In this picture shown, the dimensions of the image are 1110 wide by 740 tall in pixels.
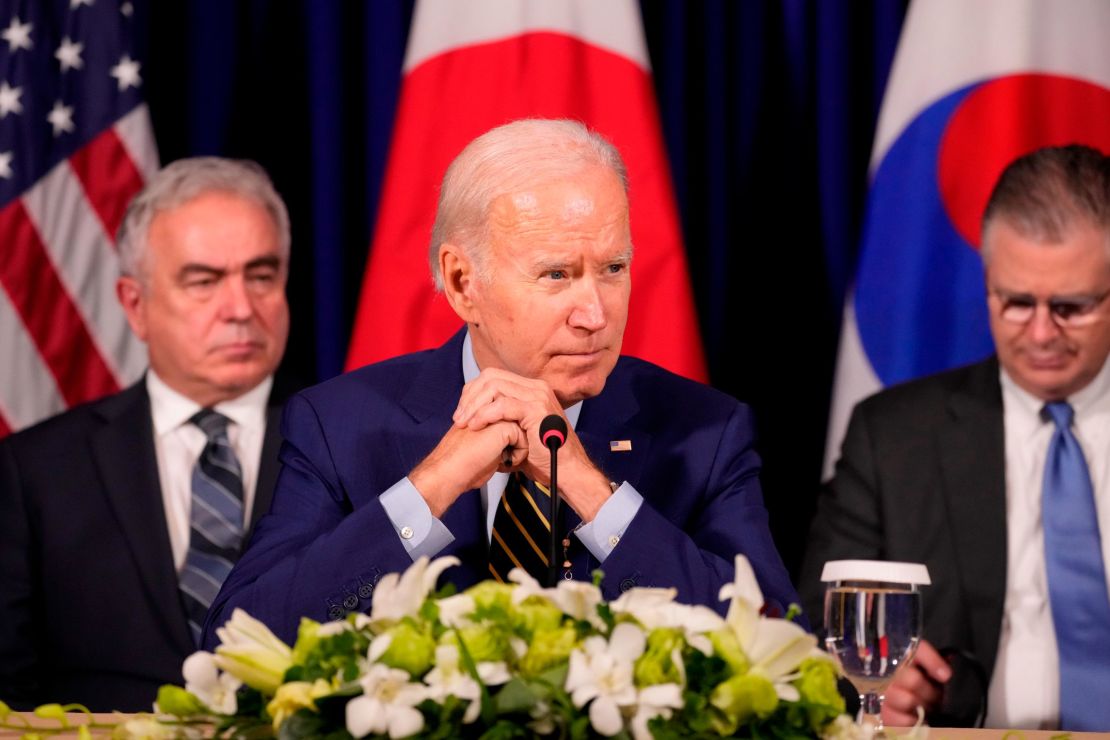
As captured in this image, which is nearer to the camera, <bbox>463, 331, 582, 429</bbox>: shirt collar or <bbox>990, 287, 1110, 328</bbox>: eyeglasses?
<bbox>463, 331, 582, 429</bbox>: shirt collar

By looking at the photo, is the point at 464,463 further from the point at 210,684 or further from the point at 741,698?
the point at 741,698

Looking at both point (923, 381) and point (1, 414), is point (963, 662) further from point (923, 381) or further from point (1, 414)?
point (1, 414)

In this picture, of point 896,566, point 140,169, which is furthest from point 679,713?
point 140,169

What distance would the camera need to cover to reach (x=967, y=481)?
3.35 m

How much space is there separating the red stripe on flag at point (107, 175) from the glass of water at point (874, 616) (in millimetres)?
2693

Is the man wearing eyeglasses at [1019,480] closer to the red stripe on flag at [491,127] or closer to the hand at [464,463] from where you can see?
the red stripe on flag at [491,127]

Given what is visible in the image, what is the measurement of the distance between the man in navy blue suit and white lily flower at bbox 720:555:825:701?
82cm

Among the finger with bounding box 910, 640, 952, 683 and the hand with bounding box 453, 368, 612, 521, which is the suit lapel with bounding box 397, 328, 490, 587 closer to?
the hand with bounding box 453, 368, 612, 521

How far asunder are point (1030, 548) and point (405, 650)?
7.84 ft

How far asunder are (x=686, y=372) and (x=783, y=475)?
525 mm

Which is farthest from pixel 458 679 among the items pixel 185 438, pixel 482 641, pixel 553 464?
pixel 185 438

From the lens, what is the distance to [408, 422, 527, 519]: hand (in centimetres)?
213

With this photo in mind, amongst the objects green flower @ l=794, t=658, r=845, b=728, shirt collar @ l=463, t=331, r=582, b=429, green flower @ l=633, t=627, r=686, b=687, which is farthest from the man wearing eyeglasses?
green flower @ l=633, t=627, r=686, b=687

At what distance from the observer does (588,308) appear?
2.29 m
